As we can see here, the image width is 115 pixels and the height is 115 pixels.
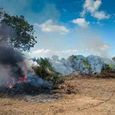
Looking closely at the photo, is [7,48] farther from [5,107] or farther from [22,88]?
[5,107]

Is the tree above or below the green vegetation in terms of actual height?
above

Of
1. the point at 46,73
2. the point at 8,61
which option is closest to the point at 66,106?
the point at 46,73

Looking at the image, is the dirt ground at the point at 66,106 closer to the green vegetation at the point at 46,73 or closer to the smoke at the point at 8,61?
the green vegetation at the point at 46,73

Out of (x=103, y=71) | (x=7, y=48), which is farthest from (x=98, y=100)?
(x=103, y=71)

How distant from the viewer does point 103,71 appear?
36562 millimetres

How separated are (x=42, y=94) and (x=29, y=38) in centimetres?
855

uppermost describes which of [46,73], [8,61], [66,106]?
[8,61]

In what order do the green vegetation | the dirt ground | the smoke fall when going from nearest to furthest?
the dirt ground < the smoke < the green vegetation

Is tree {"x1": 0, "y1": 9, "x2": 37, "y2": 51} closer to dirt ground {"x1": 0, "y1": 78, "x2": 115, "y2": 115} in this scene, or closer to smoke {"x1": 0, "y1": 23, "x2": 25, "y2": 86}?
smoke {"x1": 0, "y1": 23, "x2": 25, "y2": 86}

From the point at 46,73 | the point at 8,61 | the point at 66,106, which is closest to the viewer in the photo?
the point at 66,106

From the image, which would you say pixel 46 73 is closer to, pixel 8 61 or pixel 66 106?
pixel 8 61

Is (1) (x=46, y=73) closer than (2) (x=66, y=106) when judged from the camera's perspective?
No

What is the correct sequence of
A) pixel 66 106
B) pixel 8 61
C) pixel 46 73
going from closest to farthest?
1. pixel 66 106
2. pixel 8 61
3. pixel 46 73

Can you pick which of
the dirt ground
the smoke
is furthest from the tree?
the dirt ground
